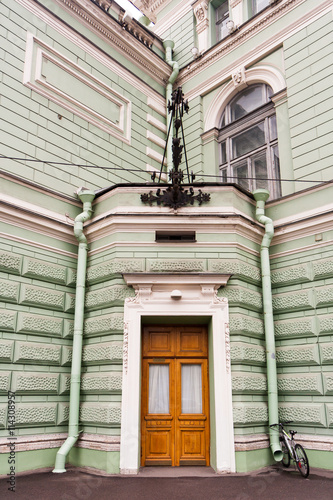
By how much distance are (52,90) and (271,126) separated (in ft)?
17.9

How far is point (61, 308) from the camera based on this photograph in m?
9.01

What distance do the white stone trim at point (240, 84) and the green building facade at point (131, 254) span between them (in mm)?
134

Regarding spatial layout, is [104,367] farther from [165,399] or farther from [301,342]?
[301,342]

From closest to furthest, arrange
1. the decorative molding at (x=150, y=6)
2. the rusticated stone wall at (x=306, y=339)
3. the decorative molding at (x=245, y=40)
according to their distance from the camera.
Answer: the rusticated stone wall at (x=306, y=339), the decorative molding at (x=245, y=40), the decorative molding at (x=150, y=6)

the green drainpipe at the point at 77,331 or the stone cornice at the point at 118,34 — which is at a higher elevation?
the stone cornice at the point at 118,34

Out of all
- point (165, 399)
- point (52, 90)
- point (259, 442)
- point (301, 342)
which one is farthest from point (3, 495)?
point (52, 90)

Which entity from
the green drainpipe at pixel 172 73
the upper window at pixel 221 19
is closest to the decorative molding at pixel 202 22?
the upper window at pixel 221 19

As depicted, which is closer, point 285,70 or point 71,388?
point 71,388

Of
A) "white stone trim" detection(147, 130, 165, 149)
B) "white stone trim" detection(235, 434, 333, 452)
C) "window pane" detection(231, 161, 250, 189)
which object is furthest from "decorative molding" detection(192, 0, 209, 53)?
"white stone trim" detection(235, 434, 333, 452)

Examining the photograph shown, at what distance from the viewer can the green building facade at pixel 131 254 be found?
8008mm

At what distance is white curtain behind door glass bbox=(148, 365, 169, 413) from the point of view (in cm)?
845

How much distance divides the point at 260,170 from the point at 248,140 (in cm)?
109

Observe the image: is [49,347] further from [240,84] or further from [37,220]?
[240,84]

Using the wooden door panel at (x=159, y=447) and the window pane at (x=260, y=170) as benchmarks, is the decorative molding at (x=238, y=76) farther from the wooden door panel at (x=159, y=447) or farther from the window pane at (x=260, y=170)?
the wooden door panel at (x=159, y=447)
